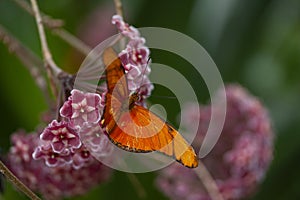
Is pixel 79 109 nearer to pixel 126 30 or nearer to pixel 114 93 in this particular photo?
pixel 114 93

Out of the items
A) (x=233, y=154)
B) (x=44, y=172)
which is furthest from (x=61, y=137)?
(x=233, y=154)

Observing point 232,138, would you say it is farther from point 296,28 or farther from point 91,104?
point 296,28

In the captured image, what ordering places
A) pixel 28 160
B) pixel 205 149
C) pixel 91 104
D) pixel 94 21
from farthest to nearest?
pixel 94 21 → pixel 205 149 → pixel 28 160 → pixel 91 104

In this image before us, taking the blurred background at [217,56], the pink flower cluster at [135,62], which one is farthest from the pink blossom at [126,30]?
the blurred background at [217,56]

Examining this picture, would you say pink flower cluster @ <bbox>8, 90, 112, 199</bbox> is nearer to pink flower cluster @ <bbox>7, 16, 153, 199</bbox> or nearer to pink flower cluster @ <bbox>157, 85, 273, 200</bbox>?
pink flower cluster @ <bbox>7, 16, 153, 199</bbox>

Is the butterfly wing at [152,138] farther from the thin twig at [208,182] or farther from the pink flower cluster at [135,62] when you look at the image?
the thin twig at [208,182]

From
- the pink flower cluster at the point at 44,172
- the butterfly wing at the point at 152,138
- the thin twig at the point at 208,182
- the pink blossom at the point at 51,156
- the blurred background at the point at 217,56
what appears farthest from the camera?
the blurred background at the point at 217,56

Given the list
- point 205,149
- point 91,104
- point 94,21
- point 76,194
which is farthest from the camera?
point 94,21

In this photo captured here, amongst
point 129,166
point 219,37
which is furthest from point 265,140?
point 219,37
